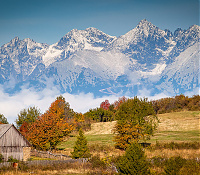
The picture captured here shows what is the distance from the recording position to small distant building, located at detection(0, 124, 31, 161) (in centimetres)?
4955

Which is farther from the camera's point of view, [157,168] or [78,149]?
[78,149]

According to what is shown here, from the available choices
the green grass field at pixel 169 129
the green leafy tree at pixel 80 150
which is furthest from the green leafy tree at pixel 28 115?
the green leafy tree at pixel 80 150

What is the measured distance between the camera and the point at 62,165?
36375 mm

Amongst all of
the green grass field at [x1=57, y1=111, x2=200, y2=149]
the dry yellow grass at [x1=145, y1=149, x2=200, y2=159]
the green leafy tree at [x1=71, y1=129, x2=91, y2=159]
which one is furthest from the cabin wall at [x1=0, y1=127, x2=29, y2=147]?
the green grass field at [x1=57, y1=111, x2=200, y2=149]

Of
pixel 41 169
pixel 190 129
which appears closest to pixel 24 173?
pixel 41 169

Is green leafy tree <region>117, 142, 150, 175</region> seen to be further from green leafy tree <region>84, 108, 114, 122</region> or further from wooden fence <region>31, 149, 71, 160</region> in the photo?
green leafy tree <region>84, 108, 114, 122</region>

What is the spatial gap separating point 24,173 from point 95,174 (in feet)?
24.9

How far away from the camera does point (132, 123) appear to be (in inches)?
2184

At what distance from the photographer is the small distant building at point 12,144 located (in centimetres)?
4955

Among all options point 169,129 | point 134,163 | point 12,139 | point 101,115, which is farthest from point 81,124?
point 134,163

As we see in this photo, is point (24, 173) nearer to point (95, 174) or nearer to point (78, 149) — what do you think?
point (95, 174)

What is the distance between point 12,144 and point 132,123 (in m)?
21.2

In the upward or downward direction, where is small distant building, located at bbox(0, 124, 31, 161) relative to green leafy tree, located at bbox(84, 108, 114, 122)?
downward

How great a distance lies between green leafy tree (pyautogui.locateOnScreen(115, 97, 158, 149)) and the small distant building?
1641cm
